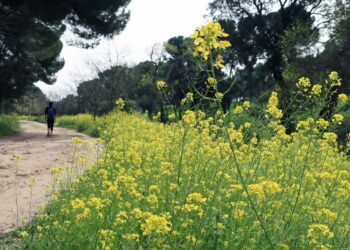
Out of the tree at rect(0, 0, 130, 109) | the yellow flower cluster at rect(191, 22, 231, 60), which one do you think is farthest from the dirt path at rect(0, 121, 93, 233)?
the tree at rect(0, 0, 130, 109)

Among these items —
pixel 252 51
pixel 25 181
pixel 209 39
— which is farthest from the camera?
pixel 252 51

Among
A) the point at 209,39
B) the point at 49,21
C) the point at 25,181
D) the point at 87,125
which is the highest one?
the point at 49,21

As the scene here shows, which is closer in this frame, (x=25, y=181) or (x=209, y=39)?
(x=209, y=39)

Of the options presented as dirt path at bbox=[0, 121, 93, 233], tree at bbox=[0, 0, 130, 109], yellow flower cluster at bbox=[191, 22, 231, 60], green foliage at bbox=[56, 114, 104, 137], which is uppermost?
tree at bbox=[0, 0, 130, 109]

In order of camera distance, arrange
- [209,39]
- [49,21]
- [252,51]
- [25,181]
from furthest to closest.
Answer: [252,51] → [49,21] → [25,181] → [209,39]

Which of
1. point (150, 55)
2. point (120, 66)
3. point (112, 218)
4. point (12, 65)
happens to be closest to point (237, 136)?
point (112, 218)

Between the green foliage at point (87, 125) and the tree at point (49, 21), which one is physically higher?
the tree at point (49, 21)

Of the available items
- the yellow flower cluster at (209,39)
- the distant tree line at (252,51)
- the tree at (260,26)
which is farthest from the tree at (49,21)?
the yellow flower cluster at (209,39)

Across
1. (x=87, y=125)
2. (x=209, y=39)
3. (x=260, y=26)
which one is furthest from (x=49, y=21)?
(x=209, y=39)

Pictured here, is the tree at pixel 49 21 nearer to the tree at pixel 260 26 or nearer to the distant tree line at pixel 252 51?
the distant tree line at pixel 252 51

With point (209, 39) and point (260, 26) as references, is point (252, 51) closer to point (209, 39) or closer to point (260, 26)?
point (260, 26)

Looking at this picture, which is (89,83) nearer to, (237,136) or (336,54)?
(336,54)

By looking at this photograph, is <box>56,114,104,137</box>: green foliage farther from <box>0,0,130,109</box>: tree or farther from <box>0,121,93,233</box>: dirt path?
<box>0,0,130,109</box>: tree

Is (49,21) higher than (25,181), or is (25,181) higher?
(49,21)
